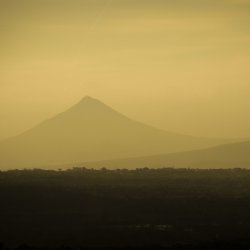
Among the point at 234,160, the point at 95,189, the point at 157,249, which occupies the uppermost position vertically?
the point at 234,160

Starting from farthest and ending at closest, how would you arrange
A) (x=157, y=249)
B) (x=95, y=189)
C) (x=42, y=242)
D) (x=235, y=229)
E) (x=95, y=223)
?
1. (x=95, y=189)
2. (x=95, y=223)
3. (x=235, y=229)
4. (x=42, y=242)
5. (x=157, y=249)

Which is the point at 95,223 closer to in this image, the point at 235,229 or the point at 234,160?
the point at 235,229

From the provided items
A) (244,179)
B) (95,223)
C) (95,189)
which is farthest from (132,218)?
(244,179)

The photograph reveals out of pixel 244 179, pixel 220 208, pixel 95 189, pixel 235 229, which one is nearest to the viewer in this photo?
pixel 235 229

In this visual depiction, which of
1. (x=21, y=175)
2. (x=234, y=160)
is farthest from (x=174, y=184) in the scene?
(x=234, y=160)

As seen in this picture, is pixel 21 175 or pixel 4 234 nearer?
pixel 4 234

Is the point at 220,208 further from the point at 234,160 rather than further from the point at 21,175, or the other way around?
the point at 234,160

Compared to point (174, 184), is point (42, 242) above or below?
below
